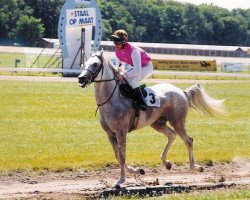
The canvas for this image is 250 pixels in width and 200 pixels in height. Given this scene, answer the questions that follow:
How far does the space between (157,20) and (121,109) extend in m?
114

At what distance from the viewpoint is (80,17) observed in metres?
47.9

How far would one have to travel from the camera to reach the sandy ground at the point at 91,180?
38.4 ft

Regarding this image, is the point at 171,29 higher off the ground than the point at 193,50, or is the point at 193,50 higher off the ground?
the point at 171,29

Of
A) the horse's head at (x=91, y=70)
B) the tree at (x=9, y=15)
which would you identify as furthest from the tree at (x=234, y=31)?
the horse's head at (x=91, y=70)

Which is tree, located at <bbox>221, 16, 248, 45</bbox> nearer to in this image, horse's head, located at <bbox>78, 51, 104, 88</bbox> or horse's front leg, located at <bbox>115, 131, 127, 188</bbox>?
horse's front leg, located at <bbox>115, 131, 127, 188</bbox>

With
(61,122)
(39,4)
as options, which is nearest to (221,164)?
(61,122)

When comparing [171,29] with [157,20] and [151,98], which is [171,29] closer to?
[157,20]

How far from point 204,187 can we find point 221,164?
10.3ft

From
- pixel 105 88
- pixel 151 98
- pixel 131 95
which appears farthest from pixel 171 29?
pixel 105 88

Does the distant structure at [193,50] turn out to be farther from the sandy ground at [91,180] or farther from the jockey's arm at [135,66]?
the jockey's arm at [135,66]

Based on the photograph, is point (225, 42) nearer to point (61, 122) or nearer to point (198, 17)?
point (198, 17)

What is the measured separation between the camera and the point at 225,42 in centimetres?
13038

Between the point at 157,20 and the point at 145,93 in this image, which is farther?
the point at 157,20

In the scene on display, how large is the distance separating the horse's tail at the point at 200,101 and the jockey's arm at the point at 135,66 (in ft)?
6.56
